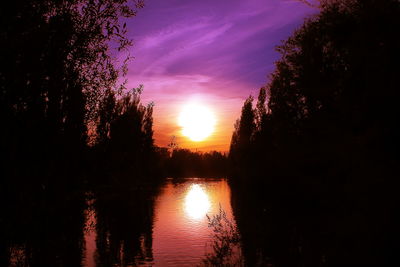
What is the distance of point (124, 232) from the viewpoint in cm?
2711

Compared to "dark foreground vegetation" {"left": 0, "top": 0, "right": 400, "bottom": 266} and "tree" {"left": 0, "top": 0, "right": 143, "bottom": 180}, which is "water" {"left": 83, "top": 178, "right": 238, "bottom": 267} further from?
"tree" {"left": 0, "top": 0, "right": 143, "bottom": 180}

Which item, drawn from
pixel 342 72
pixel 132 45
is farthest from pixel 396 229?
pixel 132 45

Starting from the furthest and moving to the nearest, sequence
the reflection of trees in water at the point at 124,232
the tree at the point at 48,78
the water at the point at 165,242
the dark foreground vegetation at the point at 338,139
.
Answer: the reflection of trees in water at the point at 124,232
the water at the point at 165,242
the dark foreground vegetation at the point at 338,139
the tree at the point at 48,78

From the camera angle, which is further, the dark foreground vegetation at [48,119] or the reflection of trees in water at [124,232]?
the reflection of trees in water at [124,232]

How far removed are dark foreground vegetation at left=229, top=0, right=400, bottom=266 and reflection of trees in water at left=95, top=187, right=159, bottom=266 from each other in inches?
247

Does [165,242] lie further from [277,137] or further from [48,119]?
[48,119]

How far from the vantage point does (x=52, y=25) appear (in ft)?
32.0

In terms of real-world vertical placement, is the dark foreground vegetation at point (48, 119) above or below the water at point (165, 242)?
above

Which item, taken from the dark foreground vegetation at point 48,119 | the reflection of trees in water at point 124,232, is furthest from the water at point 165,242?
the dark foreground vegetation at point 48,119

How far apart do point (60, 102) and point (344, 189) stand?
503 inches

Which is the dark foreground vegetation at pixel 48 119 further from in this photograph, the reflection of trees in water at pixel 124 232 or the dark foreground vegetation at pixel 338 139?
the dark foreground vegetation at pixel 338 139

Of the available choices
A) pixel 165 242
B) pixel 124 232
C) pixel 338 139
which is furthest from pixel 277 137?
pixel 124 232

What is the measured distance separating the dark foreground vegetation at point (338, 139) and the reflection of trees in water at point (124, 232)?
6.27 metres

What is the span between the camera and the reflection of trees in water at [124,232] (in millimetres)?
19989
